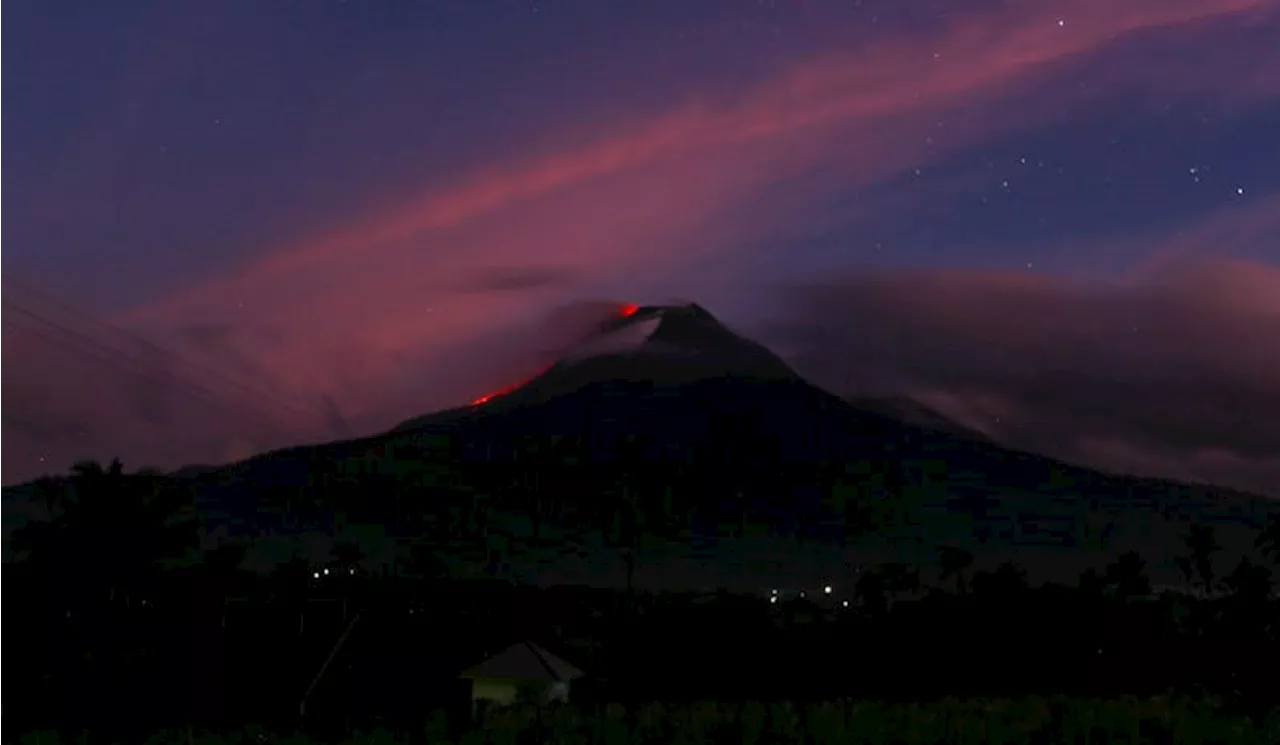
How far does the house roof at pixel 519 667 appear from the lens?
206 feet

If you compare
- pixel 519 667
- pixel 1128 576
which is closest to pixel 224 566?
pixel 519 667

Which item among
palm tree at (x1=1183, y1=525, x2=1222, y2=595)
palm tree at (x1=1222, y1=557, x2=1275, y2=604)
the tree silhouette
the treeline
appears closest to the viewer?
the treeline

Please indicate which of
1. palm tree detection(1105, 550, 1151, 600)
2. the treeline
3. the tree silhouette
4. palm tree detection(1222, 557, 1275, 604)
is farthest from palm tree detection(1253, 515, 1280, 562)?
the tree silhouette

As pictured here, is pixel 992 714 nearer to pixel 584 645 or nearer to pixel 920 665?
pixel 920 665

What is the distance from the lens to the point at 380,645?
219ft

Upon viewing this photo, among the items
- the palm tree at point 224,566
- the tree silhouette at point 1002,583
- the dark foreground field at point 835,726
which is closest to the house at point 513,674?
the palm tree at point 224,566

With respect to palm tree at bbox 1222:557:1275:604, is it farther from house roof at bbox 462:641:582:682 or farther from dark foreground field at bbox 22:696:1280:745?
dark foreground field at bbox 22:696:1280:745

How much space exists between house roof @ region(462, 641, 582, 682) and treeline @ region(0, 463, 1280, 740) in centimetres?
157

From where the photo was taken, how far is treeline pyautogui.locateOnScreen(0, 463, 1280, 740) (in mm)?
55031

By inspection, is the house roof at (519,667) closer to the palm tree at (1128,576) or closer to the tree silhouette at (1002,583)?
the tree silhouette at (1002,583)

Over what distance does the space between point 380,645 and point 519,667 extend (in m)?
6.96

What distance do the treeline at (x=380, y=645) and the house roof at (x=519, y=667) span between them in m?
1.57

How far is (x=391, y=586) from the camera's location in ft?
454

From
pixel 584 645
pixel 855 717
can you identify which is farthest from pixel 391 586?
pixel 855 717
